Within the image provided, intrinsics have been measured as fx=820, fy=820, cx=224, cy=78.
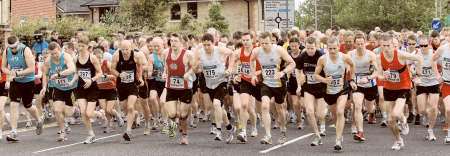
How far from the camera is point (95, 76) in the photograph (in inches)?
583

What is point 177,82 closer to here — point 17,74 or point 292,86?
point 17,74

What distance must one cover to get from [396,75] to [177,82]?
375cm

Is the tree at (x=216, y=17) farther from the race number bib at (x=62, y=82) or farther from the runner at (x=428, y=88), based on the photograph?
the race number bib at (x=62, y=82)

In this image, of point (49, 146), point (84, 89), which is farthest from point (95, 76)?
point (49, 146)

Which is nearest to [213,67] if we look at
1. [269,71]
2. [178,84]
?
[178,84]

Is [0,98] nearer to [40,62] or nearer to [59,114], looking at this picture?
[59,114]

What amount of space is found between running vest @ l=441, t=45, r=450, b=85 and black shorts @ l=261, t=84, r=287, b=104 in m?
2.81

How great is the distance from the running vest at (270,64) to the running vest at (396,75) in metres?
1.83

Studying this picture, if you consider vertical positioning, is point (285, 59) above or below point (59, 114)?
above

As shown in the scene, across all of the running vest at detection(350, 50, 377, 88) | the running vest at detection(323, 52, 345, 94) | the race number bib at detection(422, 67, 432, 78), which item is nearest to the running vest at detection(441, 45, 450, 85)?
the race number bib at detection(422, 67, 432, 78)

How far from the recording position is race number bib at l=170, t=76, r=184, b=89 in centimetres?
1430

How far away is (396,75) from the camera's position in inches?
534

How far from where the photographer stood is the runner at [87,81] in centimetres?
1481

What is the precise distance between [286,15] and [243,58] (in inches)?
316
